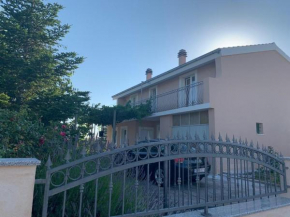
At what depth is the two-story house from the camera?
34.2 feet

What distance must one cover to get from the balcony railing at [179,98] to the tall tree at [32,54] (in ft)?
20.8

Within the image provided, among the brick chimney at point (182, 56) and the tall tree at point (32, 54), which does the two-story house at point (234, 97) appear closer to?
the brick chimney at point (182, 56)

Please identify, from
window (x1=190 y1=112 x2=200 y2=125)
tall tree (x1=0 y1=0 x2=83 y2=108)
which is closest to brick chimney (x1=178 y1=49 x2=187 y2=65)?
window (x1=190 y1=112 x2=200 y2=125)

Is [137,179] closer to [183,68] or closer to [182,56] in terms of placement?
[183,68]

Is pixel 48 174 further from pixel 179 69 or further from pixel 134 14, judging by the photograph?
pixel 179 69

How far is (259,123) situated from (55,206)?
11.5 m

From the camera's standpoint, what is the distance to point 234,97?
1091 cm

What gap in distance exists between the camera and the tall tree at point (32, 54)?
898 centimetres

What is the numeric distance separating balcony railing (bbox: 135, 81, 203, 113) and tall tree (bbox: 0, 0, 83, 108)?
6333mm

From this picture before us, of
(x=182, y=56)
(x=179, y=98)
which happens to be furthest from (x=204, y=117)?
(x=182, y=56)

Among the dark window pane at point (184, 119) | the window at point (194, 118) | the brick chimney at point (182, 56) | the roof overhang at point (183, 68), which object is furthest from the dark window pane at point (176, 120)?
the brick chimney at point (182, 56)

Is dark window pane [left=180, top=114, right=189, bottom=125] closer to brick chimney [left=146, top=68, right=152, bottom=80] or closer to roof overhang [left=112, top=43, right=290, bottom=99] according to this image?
roof overhang [left=112, top=43, right=290, bottom=99]

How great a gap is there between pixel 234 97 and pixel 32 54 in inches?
421

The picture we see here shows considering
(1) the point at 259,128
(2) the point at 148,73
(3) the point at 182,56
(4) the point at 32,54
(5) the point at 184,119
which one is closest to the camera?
(4) the point at 32,54
